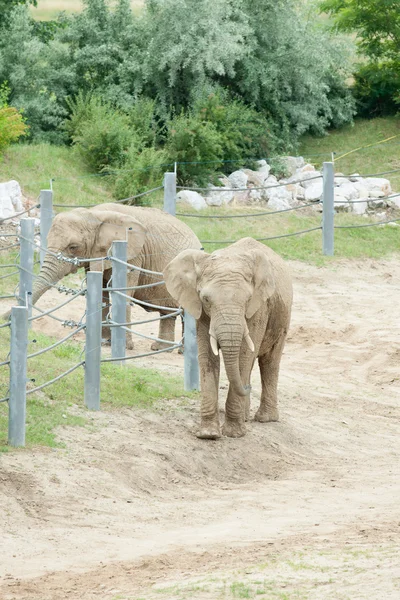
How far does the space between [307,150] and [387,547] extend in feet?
65.5

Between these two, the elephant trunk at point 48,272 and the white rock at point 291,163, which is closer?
the elephant trunk at point 48,272

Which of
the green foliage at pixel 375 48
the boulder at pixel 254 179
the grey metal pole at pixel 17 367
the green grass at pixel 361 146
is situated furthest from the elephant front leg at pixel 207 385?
the green foliage at pixel 375 48

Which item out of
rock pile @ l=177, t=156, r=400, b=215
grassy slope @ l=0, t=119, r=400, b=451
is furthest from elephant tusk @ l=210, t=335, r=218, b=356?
rock pile @ l=177, t=156, r=400, b=215

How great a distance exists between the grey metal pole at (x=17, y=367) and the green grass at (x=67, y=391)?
26 centimetres

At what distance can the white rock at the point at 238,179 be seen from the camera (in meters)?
23.0

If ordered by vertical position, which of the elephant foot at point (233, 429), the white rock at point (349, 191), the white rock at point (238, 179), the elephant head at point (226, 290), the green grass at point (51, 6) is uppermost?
the green grass at point (51, 6)

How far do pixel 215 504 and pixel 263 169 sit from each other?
51.6ft

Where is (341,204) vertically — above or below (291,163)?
below

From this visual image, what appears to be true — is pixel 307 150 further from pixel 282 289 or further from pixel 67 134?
pixel 282 289

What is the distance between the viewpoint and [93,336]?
10312 millimetres

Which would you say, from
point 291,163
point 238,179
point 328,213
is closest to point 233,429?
point 328,213

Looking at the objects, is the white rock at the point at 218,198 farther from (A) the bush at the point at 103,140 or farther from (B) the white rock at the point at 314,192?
(A) the bush at the point at 103,140

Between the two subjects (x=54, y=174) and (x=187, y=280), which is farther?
(x=54, y=174)

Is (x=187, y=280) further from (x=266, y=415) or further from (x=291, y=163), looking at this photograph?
(x=291, y=163)
